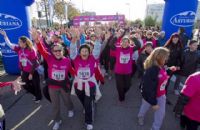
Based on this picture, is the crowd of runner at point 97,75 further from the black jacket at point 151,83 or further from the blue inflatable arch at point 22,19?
the blue inflatable arch at point 22,19

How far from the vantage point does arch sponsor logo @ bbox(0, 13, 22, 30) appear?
26.3 feet

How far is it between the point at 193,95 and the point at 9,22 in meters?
7.13

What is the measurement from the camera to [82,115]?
517cm

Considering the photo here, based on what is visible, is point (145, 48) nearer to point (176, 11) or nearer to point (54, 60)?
point (54, 60)

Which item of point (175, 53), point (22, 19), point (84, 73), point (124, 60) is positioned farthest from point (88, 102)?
point (22, 19)

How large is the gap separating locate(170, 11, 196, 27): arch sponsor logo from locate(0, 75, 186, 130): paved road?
353cm

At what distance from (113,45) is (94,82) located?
3.40 m

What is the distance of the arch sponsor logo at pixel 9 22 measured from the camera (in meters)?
8.03

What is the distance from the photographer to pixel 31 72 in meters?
5.59

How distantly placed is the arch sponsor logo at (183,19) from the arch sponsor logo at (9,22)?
596 centimetres

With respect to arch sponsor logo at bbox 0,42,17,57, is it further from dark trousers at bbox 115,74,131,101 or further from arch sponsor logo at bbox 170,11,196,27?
arch sponsor logo at bbox 170,11,196,27

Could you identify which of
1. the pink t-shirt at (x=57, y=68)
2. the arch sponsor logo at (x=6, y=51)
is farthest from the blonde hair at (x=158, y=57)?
the arch sponsor logo at (x=6, y=51)

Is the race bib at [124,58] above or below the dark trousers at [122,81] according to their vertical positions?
above

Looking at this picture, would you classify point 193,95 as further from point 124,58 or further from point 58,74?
point 124,58
